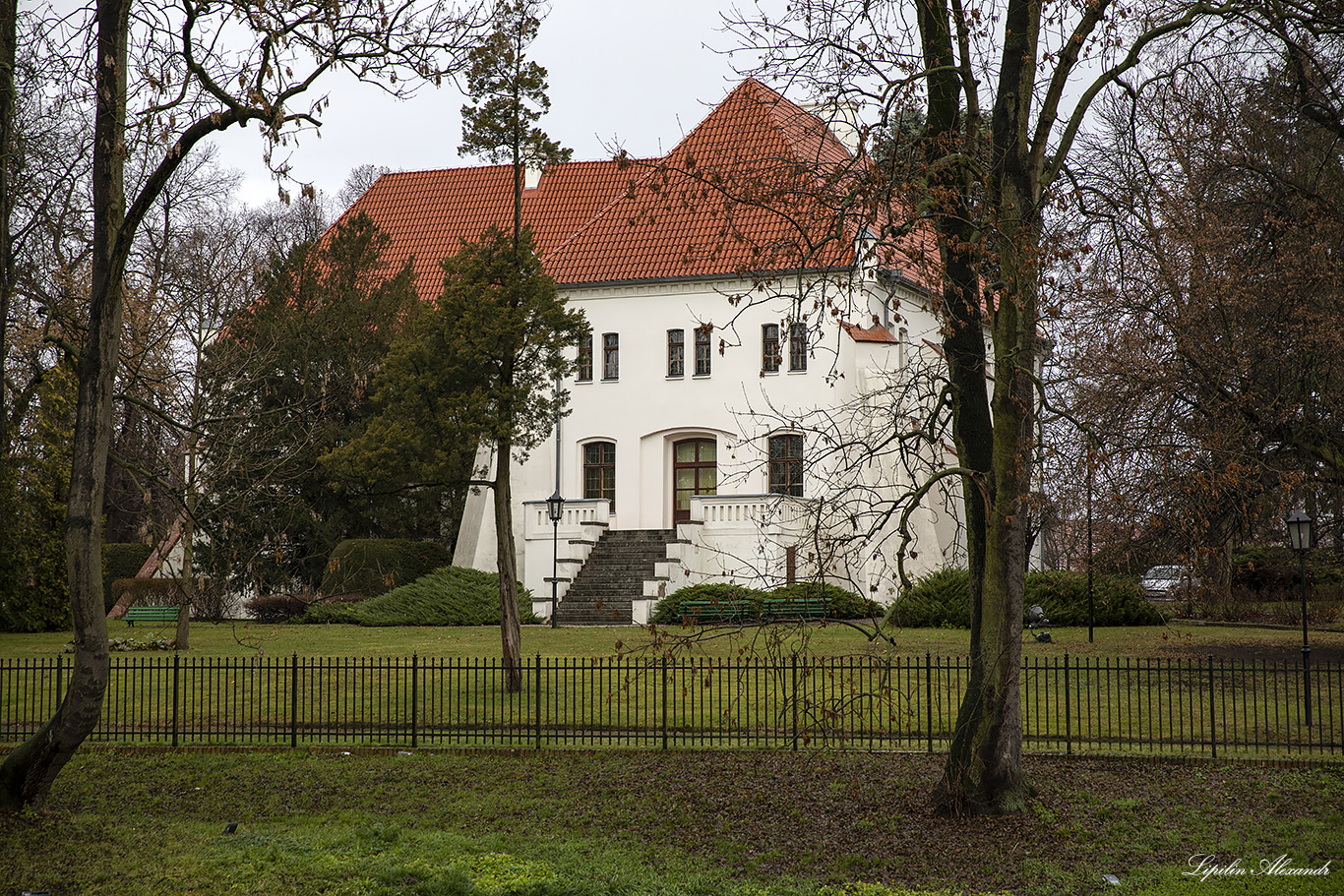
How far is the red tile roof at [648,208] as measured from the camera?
10.1 metres

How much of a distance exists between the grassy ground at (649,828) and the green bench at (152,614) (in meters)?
19.7

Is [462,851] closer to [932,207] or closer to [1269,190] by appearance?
[932,207]

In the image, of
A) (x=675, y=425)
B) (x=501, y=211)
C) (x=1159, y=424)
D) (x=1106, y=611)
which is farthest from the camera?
(x=501, y=211)

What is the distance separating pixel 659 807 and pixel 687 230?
25270mm

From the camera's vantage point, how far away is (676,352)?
3466 cm

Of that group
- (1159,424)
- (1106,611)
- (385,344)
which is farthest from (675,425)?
(1159,424)

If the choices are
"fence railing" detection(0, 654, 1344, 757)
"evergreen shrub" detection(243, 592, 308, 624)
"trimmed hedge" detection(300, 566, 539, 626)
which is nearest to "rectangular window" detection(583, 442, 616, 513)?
"trimmed hedge" detection(300, 566, 539, 626)

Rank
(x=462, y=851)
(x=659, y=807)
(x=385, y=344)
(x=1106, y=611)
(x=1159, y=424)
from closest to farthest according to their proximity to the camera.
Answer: (x=462, y=851)
(x=659, y=807)
(x=1159, y=424)
(x=1106, y=611)
(x=385, y=344)

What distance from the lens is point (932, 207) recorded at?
10.2 meters

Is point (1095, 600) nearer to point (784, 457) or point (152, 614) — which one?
point (784, 457)

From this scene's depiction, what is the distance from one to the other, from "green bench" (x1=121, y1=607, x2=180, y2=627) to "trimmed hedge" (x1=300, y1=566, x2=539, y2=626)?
13.0 ft

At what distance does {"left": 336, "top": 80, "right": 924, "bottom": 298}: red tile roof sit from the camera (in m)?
10.1

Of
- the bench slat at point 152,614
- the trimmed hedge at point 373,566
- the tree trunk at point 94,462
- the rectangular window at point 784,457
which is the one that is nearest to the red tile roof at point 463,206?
the trimmed hedge at point 373,566

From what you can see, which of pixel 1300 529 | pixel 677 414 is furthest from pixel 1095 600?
pixel 677 414
